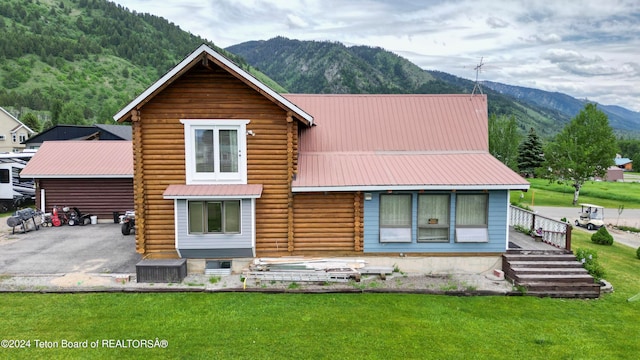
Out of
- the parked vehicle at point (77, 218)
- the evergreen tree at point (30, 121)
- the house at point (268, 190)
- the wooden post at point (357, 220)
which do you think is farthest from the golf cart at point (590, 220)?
the evergreen tree at point (30, 121)

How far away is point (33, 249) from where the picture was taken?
1548 centimetres

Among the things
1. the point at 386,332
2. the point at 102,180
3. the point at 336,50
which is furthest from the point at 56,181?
the point at 336,50

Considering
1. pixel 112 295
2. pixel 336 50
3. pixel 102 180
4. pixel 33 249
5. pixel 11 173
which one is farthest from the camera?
pixel 336 50

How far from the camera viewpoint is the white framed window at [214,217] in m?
12.3

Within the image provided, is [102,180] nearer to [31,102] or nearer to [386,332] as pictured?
[386,332]

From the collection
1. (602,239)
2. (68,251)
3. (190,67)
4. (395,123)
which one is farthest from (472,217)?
(68,251)

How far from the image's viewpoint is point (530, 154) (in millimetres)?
62281

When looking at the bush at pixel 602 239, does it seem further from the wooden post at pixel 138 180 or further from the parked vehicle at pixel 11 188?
the parked vehicle at pixel 11 188

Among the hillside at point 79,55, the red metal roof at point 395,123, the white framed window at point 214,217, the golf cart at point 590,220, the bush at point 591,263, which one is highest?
the hillside at point 79,55

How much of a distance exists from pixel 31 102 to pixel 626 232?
118769mm

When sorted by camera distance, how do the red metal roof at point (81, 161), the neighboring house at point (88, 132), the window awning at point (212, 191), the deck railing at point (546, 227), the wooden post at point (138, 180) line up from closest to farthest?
the window awning at point (212, 191)
the wooden post at point (138, 180)
the deck railing at point (546, 227)
the red metal roof at point (81, 161)
the neighboring house at point (88, 132)

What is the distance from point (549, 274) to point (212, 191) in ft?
35.2

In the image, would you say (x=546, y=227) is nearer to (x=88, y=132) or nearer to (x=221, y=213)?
(x=221, y=213)

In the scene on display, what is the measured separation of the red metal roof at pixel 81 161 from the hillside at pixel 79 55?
71.2 meters
